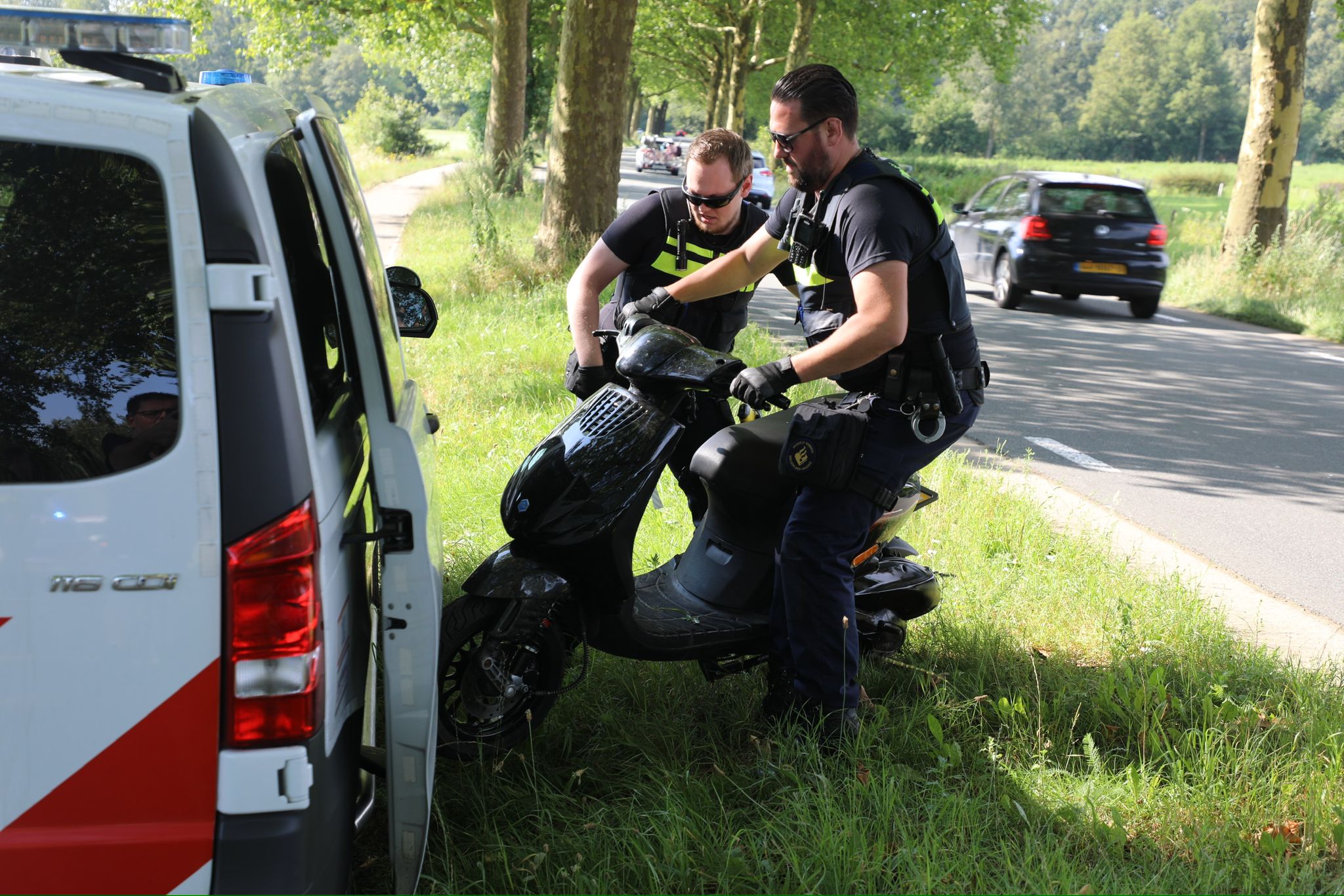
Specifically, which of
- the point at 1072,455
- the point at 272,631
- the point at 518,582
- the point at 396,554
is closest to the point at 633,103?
the point at 1072,455

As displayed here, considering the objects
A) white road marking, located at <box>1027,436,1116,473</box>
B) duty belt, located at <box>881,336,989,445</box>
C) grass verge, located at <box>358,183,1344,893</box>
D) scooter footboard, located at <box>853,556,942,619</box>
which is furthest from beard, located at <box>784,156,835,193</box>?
white road marking, located at <box>1027,436,1116,473</box>

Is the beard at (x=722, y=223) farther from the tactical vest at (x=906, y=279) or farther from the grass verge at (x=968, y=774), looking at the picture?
the grass verge at (x=968, y=774)

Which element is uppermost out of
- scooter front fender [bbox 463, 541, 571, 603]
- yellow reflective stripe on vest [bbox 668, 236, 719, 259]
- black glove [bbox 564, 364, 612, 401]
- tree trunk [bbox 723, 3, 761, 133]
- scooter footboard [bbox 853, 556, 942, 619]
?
tree trunk [bbox 723, 3, 761, 133]

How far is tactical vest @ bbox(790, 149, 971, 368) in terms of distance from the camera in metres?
3.18

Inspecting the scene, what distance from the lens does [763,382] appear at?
298 cm

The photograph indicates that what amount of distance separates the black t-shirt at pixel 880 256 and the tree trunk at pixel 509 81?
1744 centimetres

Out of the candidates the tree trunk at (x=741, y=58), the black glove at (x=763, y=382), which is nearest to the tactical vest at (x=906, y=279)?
the black glove at (x=763, y=382)

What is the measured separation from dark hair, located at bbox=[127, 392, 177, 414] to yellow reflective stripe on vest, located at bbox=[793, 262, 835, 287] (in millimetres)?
1976

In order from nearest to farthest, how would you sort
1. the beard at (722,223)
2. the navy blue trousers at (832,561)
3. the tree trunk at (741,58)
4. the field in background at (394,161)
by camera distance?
the navy blue trousers at (832,561)
the beard at (722,223)
the tree trunk at (741,58)
the field in background at (394,161)

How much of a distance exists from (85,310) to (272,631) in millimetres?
573

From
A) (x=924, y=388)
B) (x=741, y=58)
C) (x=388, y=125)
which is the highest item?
(x=741, y=58)

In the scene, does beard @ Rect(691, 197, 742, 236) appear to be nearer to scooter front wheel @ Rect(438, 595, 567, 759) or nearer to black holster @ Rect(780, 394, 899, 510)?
black holster @ Rect(780, 394, 899, 510)

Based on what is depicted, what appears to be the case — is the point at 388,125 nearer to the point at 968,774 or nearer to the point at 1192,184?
the point at 1192,184

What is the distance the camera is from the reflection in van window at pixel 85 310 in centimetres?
174
